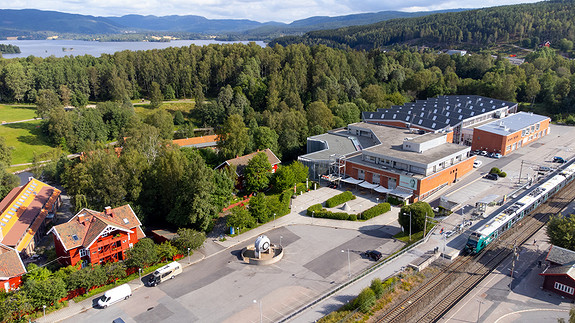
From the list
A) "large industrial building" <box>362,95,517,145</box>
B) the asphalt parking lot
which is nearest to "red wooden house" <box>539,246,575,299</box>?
the asphalt parking lot

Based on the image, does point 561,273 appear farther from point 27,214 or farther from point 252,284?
point 27,214

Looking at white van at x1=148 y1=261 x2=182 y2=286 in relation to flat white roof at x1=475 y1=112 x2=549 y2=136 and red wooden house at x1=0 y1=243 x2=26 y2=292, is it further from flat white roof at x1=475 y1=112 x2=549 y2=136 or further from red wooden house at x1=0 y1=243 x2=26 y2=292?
flat white roof at x1=475 y1=112 x2=549 y2=136

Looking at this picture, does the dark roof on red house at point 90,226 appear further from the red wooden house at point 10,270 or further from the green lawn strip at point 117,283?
the green lawn strip at point 117,283

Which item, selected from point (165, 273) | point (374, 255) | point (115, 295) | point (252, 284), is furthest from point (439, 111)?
point (115, 295)

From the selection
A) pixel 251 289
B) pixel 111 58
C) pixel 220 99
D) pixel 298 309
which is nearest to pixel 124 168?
pixel 251 289

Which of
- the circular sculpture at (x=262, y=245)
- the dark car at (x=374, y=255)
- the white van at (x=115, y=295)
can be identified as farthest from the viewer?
the circular sculpture at (x=262, y=245)

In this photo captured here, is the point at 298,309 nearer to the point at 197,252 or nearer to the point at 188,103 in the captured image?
the point at 197,252

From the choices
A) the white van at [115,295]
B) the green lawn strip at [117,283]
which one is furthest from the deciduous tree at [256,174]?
the white van at [115,295]
